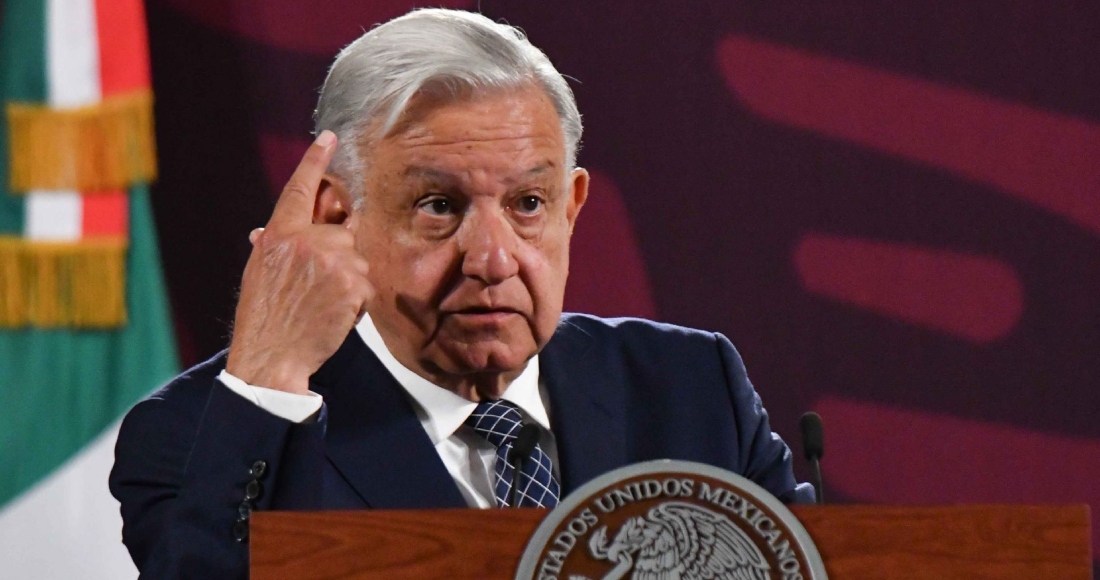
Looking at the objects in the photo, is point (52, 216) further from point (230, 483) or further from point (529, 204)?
point (230, 483)

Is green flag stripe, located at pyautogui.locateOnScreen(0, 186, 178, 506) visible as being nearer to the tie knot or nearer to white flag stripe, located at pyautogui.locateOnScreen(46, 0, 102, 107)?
white flag stripe, located at pyautogui.locateOnScreen(46, 0, 102, 107)

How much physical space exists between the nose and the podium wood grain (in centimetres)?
62

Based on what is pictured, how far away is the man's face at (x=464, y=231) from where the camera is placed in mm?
1680

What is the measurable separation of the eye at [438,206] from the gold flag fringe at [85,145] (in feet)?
3.46

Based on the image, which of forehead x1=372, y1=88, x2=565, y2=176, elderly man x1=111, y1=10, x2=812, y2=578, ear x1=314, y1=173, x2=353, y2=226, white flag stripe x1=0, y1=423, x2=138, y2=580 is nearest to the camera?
elderly man x1=111, y1=10, x2=812, y2=578

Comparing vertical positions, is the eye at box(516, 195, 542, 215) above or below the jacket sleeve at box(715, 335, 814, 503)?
above

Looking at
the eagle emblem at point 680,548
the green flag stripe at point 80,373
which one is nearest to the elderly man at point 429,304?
the eagle emblem at point 680,548

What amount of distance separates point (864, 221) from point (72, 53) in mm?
1668

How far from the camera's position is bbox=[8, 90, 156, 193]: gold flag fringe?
8.12ft

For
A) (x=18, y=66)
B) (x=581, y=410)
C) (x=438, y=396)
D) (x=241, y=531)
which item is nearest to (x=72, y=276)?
(x=18, y=66)

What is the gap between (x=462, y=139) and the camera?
167 centimetres

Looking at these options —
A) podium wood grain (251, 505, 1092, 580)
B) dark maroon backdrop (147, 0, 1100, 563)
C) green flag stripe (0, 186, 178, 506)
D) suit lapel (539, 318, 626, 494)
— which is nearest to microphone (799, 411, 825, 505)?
podium wood grain (251, 505, 1092, 580)

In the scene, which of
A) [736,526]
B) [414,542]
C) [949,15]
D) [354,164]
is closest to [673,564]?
[736,526]

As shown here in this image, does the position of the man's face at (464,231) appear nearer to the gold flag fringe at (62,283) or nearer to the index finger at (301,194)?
the index finger at (301,194)
